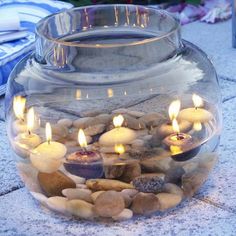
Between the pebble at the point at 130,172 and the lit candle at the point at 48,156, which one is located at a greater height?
the lit candle at the point at 48,156

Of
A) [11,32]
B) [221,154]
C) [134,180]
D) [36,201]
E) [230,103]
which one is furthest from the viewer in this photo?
[11,32]

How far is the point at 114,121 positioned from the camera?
4.05 feet

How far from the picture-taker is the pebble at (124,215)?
1.16 m

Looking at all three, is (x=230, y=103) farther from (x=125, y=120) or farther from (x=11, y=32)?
(x=11, y=32)

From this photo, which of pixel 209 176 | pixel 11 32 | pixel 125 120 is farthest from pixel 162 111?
pixel 11 32

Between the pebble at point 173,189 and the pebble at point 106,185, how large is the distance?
7cm

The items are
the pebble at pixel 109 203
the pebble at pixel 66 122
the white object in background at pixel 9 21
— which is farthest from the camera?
the white object in background at pixel 9 21

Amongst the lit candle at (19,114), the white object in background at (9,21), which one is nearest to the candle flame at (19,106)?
the lit candle at (19,114)

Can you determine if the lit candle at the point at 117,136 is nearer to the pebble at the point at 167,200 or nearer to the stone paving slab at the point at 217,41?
the pebble at the point at 167,200

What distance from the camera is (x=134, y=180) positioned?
114cm

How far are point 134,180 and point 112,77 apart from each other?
0.18 metres

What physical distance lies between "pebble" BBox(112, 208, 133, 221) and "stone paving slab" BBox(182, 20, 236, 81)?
923 millimetres

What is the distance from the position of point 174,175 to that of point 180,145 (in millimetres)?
54

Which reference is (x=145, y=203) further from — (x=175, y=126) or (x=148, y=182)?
(x=175, y=126)
